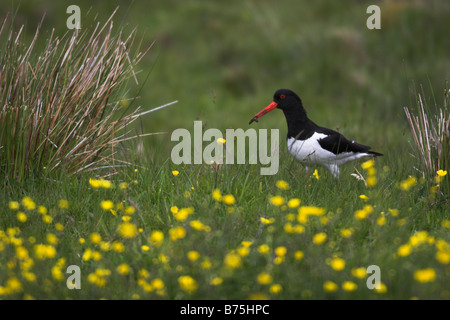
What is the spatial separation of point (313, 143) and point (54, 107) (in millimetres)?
2123

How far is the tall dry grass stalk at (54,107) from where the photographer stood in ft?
14.2

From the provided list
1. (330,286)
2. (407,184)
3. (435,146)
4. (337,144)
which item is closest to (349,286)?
(330,286)

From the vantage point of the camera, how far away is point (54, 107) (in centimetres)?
454

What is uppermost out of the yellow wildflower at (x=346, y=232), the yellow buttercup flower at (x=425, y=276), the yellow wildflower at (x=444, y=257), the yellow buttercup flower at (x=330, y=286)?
the yellow wildflower at (x=346, y=232)

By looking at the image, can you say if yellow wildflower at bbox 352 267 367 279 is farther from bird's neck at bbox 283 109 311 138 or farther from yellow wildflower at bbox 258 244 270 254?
bird's neck at bbox 283 109 311 138

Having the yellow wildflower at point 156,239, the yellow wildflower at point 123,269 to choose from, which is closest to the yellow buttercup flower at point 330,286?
the yellow wildflower at point 156,239

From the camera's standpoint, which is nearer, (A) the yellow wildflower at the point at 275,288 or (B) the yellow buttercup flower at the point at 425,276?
(B) the yellow buttercup flower at the point at 425,276

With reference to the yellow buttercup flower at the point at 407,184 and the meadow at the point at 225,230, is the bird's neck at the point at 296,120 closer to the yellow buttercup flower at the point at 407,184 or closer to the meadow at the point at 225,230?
the meadow at the point at 225,230

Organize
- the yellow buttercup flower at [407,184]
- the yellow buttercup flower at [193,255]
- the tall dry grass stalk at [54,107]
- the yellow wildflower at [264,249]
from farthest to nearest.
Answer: the tall dry grass stalk at [54,107] → the yellow buttercup flower at [407,184] → the yellow wildflower at [264,249] → the yellow buttercup flower at [193,255]

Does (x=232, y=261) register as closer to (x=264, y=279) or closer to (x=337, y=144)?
(x=264, y=279)

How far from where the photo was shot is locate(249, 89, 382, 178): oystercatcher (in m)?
4.97

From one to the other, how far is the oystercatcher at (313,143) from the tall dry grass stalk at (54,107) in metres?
1.30
